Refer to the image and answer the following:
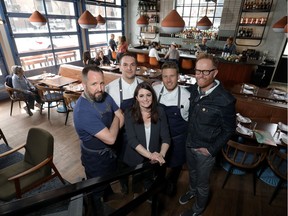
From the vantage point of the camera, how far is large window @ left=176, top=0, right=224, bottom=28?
873 centimetres

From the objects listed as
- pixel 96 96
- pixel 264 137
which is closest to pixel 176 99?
pixel 96 96

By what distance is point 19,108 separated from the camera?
521 cm

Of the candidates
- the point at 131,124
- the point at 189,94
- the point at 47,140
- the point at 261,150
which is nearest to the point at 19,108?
the point at 47,140

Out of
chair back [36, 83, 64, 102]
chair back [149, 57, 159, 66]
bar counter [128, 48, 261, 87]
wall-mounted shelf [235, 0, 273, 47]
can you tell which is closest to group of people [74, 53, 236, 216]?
chair back [36, 83, 64, 102]

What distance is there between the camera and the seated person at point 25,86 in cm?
446

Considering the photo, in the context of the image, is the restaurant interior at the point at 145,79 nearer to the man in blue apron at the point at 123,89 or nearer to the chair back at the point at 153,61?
the chair back at the point at 153,61

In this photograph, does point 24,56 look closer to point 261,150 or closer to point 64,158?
point 64,158

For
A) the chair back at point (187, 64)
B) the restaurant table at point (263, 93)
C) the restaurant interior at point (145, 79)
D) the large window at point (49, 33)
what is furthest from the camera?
the chair back at point (187, 64)

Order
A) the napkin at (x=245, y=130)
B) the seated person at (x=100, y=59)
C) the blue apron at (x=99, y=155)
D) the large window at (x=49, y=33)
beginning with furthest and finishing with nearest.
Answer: the seated person at (x=100, y=59) < the large window at (x=49, y=33) < the napkin at (x=245, y=130) < the blue apron at (x=99, y=155)

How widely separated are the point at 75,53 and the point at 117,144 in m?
7.20

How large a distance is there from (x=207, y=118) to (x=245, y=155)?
1.12 m

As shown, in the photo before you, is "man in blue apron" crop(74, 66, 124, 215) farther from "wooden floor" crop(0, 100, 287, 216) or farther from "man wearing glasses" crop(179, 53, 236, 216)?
"man wearing glasses" crop(179, 53, 236, 216)

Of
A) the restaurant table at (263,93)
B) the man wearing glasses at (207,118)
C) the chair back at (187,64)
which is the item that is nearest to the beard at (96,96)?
the man wearing glasses at (207,118)

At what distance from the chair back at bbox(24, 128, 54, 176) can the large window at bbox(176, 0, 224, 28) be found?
9367mm
